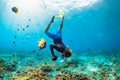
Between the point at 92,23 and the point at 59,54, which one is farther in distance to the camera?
the point at 92,23

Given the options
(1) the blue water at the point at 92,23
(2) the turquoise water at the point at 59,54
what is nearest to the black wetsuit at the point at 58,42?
(2) the turquoise water at the point at 59,54

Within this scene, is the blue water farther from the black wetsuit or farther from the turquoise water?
the black wetsuit

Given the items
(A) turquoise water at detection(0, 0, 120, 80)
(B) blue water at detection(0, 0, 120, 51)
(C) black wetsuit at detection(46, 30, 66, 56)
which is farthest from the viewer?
(B) blue water at detection(0, 0, 120, 51)

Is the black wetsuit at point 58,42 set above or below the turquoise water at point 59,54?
below

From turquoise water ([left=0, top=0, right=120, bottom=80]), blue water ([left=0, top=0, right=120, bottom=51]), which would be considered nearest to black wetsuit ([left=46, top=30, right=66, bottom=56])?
turquoise water ([left=0, top=0, right=120, bottom=80])

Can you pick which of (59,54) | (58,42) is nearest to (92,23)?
(59,54)

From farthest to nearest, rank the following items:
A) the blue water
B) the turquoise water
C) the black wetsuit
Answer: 1. the blue water
2. the turquoise water
3. the black wetsuit

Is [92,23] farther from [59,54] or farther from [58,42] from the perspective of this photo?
[58,42]

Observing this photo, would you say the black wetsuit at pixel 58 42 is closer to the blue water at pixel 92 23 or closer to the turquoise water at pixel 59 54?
the turquoise water at pixel 59 54

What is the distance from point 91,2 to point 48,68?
957 inches

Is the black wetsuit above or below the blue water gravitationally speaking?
below

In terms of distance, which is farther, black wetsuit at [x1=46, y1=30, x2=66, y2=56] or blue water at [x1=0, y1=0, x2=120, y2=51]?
blue water at [x1=0, y1=0, x2=120, y2=51]

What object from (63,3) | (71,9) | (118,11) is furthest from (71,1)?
(118,11)

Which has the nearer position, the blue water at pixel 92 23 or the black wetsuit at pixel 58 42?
the black wetsuit at pixel 58 42
